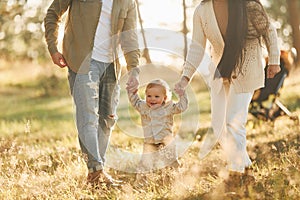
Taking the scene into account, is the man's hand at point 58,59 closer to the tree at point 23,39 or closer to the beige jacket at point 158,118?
the beige jacket at point 158,118

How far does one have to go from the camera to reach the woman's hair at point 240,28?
5172mm

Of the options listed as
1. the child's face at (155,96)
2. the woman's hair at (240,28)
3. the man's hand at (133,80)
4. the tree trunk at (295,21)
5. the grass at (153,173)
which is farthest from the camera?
the tree trunk at (295,21)

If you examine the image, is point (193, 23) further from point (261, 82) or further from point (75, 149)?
point (75, 149)

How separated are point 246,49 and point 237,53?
96 millimetres

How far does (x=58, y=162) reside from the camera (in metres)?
6.88

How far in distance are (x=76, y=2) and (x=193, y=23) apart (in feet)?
3.38

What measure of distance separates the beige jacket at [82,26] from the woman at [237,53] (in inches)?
26.2

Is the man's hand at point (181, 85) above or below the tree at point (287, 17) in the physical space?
above

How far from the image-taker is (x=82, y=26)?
215 inches

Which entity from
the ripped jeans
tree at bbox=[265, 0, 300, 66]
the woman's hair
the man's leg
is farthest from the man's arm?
tree at bbox=[265, 0, 300, 66]

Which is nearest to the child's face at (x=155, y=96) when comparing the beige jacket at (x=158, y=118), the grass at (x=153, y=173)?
the beige jacket at (x=158, y=118)

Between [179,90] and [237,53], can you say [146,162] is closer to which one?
[179,90]

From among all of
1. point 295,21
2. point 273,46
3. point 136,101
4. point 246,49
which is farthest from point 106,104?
point 295,21

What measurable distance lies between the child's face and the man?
150 mm
